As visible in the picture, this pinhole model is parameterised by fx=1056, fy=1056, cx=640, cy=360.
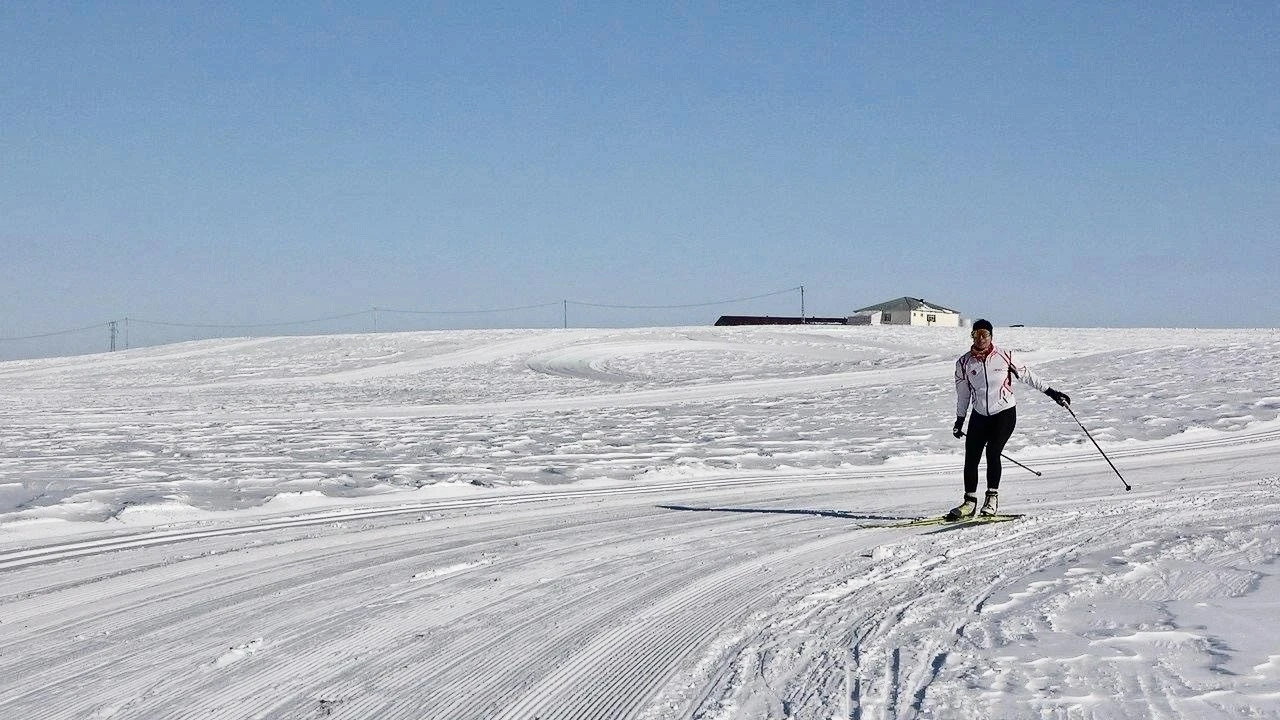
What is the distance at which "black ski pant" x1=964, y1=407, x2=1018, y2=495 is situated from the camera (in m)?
8.76

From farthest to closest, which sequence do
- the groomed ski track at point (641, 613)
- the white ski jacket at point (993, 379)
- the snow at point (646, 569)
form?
the white ski jacket at point (993, 379)
the snow at point (646, 569)
the groomed ski track at point (641, 613)

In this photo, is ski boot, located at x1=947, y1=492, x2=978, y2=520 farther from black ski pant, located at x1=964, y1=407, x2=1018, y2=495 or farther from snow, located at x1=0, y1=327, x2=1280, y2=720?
snow, located at x1=0, y1=327, x2=1280, y2=720

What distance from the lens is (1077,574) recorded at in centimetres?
589

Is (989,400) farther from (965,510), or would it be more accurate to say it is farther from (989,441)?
(965,510)

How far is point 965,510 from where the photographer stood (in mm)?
8547

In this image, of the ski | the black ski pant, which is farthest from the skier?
the ski

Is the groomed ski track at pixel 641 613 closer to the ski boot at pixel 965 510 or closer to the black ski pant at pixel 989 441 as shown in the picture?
the ski boot at pixel 965 510

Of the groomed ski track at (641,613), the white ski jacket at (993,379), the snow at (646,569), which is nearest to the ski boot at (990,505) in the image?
the groomed ski track at (641,613)

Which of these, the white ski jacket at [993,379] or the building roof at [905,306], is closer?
the white ski jacket at [993,379]

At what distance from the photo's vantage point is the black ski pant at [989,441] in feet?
28.7

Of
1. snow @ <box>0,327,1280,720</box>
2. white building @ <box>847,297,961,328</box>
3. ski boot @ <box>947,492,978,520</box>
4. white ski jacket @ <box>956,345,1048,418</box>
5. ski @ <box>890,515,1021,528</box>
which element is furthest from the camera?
white building @ <box>847,297,961,328</box>

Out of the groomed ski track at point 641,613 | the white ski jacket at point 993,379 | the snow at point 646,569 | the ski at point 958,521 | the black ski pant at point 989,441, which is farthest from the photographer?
the white ski jacket at point 993,379

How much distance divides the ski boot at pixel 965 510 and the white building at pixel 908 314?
255ft

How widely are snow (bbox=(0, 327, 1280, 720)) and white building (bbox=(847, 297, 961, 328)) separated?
70.0 meters
